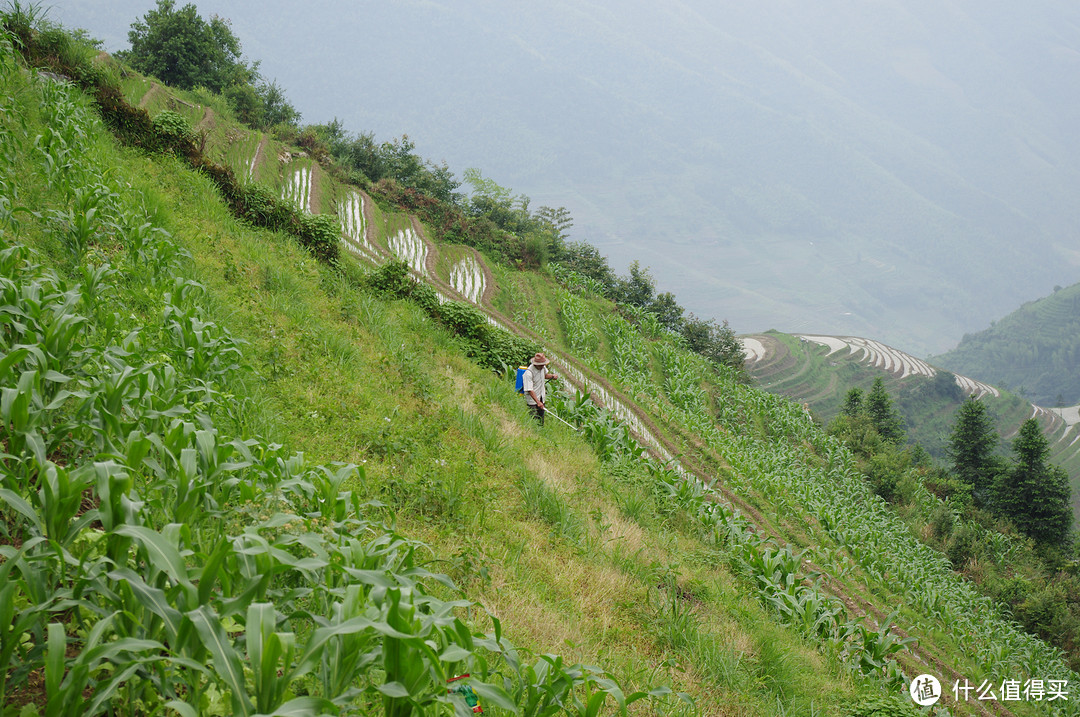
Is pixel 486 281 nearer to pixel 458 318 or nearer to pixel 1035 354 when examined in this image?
pixel 458 318

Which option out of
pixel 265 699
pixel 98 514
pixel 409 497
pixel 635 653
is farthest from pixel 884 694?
pixel 98 514

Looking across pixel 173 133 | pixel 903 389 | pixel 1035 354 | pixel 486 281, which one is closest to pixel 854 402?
pixel 486 281

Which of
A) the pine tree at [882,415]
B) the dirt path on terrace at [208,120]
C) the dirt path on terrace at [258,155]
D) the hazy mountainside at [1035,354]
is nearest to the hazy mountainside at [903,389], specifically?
the hazy mountainside at [1035,354]

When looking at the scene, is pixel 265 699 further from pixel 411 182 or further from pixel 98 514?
pixel 411 182

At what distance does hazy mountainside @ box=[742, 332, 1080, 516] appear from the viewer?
74688 millimetres

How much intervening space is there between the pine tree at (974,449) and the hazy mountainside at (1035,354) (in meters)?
125

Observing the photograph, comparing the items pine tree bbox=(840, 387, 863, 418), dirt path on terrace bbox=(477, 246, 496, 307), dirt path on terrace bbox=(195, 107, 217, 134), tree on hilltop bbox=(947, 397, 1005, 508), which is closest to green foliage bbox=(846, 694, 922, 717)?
dirt path on terrace bbox=(477, 246, 496, 307)

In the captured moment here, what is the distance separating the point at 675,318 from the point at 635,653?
29593 millimetres

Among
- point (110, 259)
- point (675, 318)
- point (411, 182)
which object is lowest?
point (110, 259)

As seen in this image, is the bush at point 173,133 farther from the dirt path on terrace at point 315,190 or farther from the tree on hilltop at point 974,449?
the tree on hilltop at point 974,449

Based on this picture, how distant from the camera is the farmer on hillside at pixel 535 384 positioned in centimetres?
1042

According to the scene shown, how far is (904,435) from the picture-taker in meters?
33.7

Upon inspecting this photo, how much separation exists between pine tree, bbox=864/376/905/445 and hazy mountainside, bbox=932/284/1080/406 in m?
123

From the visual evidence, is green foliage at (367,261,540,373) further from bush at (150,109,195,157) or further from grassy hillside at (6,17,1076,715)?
bush at (150,109,195,157)
